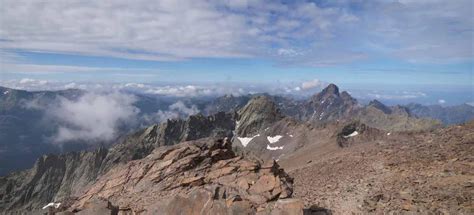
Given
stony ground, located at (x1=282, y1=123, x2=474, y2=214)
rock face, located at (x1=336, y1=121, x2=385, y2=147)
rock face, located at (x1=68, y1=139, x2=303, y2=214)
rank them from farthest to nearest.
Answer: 1. rock face, located at (x1=336, y1=121, x2=385, y2=147)
2. stony ground, located at (x1=282, y1=123, x2=474, y2=214)
3. rock face, located at (x1=68, y1=139, x2=303, y2=214)

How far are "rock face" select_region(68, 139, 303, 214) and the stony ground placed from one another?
3536 millimetres

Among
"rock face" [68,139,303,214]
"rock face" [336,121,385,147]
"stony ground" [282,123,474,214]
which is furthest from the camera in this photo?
"rock face" [336,121,385,147]

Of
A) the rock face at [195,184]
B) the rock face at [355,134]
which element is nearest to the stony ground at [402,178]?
the rock face at [195,184]

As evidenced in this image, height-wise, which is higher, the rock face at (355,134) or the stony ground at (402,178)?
the stony ground at (402,178)

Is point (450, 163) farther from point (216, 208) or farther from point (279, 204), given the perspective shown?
point (216, 208)

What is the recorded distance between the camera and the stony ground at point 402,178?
86.7ft

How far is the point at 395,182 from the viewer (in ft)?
99.6

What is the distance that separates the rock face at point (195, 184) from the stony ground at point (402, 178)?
11.6 ft

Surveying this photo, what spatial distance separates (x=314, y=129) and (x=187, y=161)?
482ft

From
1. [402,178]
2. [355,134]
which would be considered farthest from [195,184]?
[355,134]

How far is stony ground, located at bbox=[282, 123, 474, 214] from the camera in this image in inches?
1041

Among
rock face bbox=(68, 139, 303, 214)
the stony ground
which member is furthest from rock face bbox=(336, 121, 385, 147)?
rock face bbox=(68, 139, 303, 214)

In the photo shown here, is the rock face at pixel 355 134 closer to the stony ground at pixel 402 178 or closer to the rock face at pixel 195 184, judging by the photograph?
the stony ground at pixel 402 178

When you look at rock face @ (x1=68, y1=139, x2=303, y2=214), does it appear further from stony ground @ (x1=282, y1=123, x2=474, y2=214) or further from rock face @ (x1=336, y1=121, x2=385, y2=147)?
rock face @ (x1=336, y1=121, x2=385, y2=147)
